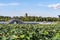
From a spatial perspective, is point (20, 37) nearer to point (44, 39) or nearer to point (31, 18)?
point (44, 39)

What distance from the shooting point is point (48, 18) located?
325 feet

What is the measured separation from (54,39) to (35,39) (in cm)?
75

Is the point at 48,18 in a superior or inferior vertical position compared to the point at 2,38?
inferior

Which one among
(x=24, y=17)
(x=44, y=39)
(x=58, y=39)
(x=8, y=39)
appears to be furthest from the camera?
(x=24, y=17)

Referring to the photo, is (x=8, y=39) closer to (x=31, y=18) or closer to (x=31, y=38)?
(x=31, y=38)

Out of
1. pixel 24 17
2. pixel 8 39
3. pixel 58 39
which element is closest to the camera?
pixel 8 39

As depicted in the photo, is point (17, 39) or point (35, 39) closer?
point (17, 39)

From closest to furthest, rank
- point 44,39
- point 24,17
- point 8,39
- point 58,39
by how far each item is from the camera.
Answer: point 8,39
point 58,39
point 44,39
point 24,17

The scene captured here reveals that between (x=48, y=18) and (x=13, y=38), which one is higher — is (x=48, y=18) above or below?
below

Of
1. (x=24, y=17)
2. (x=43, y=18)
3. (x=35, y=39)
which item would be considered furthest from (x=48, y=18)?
(x=35, y=39)

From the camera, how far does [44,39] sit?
6320mm

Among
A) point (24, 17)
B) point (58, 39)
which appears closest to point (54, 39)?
point (58, 39)

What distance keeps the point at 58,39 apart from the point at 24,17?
91.8m

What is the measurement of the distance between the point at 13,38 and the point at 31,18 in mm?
93617
